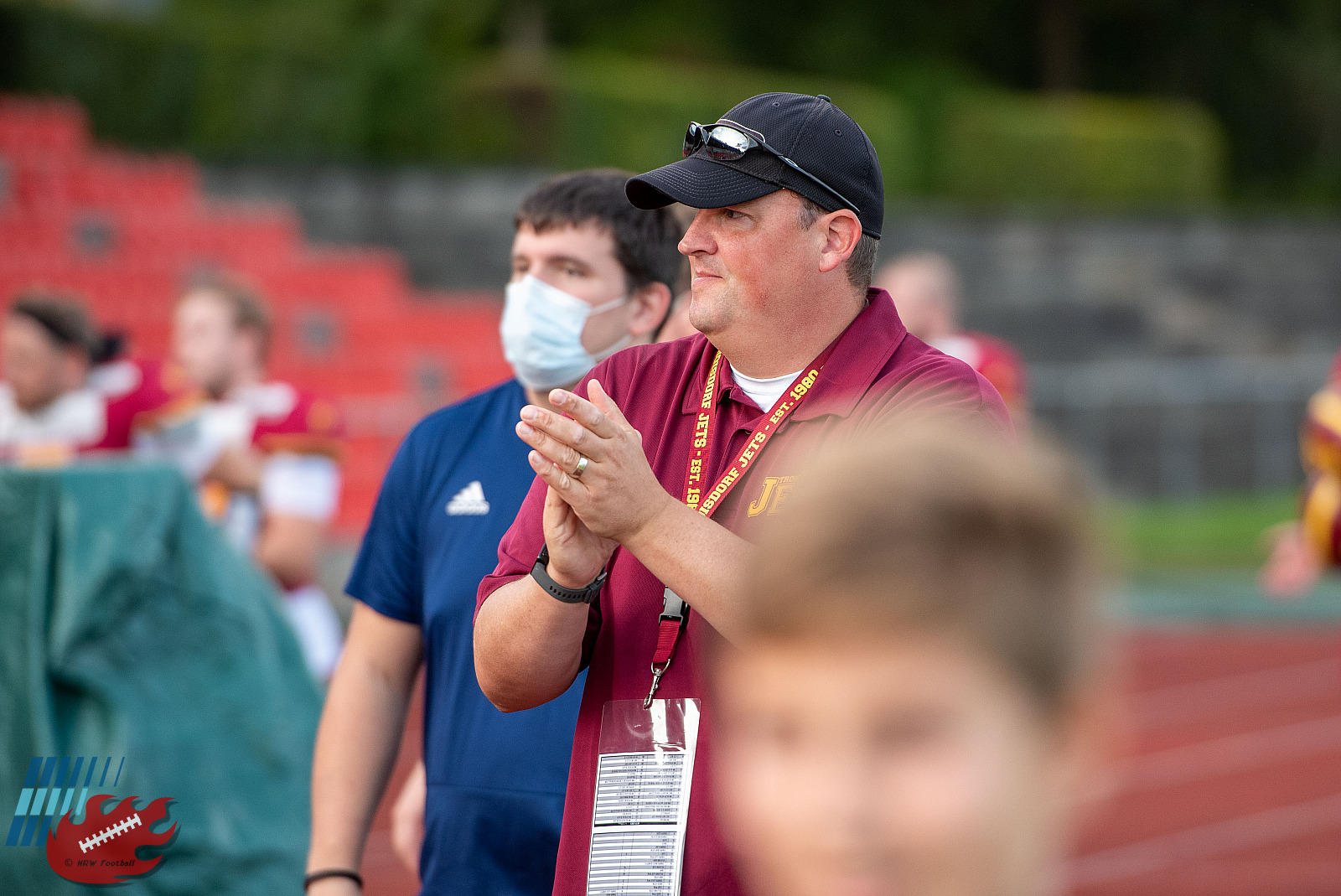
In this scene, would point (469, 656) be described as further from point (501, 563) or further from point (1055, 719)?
point (1055, 719)

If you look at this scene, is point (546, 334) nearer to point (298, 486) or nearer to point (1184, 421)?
point (298, 486)

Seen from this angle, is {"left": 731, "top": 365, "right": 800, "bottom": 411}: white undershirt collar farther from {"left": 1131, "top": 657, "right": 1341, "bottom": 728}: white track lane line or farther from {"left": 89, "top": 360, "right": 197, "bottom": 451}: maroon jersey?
{"left": 1131, "top": 657, "right": 1341, "bottom": 728}: white track lane line

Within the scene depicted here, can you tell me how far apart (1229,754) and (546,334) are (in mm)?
8736

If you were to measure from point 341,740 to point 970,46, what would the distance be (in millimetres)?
33241

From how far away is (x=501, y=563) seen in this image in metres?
2.33

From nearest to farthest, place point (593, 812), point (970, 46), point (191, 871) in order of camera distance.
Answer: point (593, 812) < point (191, 871) < point (970, 46)

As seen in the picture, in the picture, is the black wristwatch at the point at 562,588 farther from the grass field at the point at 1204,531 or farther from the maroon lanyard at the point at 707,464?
the grass field at the point at 1204,531

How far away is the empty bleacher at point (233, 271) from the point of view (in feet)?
47.6

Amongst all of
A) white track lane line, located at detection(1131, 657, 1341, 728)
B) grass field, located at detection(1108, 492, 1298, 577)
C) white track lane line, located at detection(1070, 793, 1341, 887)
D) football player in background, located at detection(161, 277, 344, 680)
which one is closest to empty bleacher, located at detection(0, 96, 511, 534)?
white track lane line, located at detection(1131, 657, 1341, 728)

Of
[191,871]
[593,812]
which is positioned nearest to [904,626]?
[593,812]

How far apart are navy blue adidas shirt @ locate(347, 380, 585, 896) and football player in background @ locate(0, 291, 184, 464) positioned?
3836 mm

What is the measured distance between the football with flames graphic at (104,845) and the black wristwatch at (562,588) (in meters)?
1.84

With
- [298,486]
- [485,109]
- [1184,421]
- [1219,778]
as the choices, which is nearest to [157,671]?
[298,486]

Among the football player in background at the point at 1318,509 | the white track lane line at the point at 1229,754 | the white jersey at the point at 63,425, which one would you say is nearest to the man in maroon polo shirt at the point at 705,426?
the football player in background at the point at 1318,509
